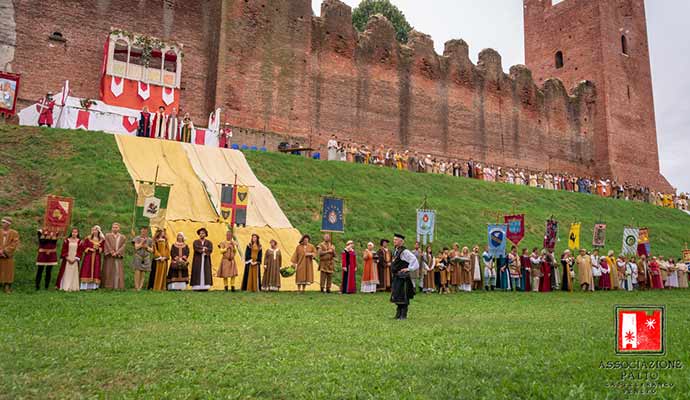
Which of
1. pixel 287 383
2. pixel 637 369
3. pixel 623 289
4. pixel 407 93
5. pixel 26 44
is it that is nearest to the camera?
pixel 287 383

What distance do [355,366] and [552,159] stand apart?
33083mm

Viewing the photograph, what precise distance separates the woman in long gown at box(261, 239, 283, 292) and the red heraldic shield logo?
871cm

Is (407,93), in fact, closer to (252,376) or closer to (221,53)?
(221,53)

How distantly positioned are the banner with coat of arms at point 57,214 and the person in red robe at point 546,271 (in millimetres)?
11888

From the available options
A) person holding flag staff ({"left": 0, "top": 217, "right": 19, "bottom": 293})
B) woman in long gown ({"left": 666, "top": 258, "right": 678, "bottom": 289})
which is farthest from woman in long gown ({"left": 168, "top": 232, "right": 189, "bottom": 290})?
woman in long gown ({"left": 666, "top": 258, "right": 678, "bottom": 289})

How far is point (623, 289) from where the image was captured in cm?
1703

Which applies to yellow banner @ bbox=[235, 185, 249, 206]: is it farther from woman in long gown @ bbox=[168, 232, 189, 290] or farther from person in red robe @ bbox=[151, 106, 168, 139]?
person in red robe @ bbox=[151, 106, 168, 139]

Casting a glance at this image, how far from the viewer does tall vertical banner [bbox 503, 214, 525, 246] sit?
14602 millimetres

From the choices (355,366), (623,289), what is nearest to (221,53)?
(623,289)

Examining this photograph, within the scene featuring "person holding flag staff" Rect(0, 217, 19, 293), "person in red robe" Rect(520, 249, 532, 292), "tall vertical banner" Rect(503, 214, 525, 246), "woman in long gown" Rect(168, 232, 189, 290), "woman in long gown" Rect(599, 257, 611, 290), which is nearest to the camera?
"person holding flag staff" Rect(0, 217, 19, 293)

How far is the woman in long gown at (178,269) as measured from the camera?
11.4 m

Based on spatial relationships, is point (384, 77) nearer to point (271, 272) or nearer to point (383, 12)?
point (383, 12)

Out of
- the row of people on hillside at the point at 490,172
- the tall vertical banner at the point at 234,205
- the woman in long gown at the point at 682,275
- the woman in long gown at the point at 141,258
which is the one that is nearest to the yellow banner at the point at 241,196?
the tall vertical banner at the point at 234,205

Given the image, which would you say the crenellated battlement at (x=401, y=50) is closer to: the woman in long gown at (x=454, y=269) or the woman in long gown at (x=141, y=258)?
the woman in long gown at (x=454, y=269)
